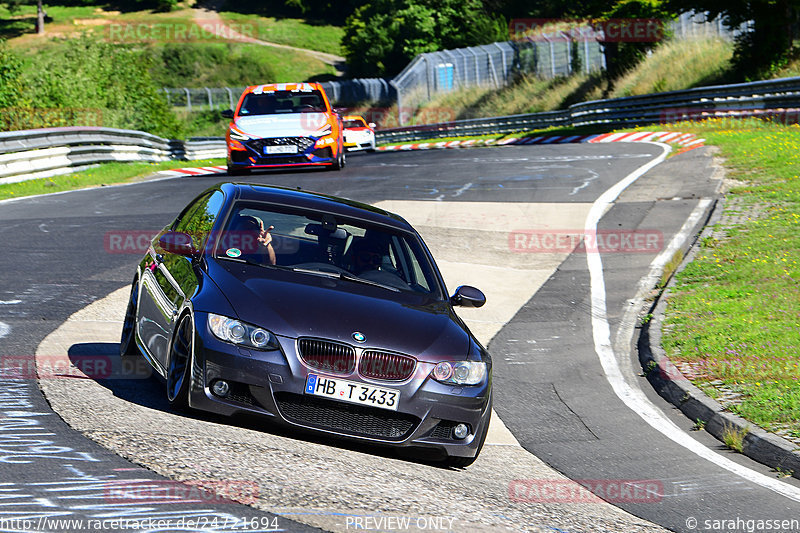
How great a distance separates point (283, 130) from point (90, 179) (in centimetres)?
558

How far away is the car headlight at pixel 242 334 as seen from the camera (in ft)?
20.0

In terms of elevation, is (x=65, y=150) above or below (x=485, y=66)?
Answer: below

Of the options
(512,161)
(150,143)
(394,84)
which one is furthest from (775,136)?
(394,84)

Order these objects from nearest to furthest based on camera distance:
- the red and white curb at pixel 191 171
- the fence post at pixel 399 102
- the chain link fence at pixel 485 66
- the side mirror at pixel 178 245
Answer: the side mirror at pixel 178 245, the red and white curb at pixel 191 171, the chain link fence at pixel 485 66, the fence post at pixel 399 102

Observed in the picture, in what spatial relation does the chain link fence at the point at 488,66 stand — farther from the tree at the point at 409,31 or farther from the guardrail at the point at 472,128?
the tree at the point at 409,31

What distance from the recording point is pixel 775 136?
24406mm

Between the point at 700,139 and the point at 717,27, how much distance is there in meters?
20.9

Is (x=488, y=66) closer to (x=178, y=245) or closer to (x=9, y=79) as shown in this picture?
(x=9, y=79)

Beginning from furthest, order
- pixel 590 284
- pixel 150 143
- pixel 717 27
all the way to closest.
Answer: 1. pixel 717 27
2. pixel 150 143
3. pixel 590 284

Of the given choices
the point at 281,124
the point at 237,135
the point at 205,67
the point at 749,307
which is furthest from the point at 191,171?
the point at 205,67

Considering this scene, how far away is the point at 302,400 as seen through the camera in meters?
6.07

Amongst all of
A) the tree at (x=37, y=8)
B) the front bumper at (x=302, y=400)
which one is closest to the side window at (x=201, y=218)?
the front bumper at (x=302, y=400)

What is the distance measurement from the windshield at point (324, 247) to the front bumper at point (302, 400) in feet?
3.68

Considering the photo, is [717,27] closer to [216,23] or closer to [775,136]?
[775,136]
